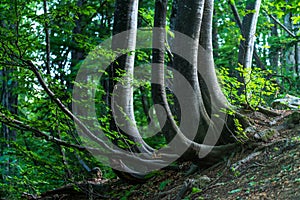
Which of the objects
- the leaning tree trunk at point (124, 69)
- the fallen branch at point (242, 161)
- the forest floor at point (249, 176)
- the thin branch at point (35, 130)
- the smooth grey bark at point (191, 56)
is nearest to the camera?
the forest floor at point (249, 176)

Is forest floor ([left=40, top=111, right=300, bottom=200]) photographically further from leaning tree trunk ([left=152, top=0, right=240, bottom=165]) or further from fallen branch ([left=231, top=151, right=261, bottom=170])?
leaning tree trunk ([left=152, top=0, right=240, bottom=165])

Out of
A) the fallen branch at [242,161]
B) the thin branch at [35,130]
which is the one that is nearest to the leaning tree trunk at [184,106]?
the fallen branch at [242,161]

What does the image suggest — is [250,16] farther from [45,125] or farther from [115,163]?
[45,125]

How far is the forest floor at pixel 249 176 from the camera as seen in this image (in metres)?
4.15

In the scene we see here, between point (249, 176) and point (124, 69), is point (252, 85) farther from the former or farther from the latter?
point (124, 69)

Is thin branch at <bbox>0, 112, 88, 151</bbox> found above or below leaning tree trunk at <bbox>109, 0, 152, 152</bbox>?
below

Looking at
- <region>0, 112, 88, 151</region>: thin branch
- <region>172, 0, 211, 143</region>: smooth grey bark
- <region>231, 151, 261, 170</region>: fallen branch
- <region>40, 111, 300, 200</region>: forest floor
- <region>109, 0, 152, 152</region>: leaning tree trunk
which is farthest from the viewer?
<region>109, 0, 152, 152</region>: leaning tree trunk

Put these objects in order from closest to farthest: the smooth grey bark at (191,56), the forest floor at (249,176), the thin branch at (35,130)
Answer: the forest floor at (249,176) → the smooth grey bark at (191,56) → the thin branch at (35,130)

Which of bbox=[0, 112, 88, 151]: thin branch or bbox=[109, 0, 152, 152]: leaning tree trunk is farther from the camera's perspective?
bbox=[109, 0, 152, 152]: leaning tree trunk

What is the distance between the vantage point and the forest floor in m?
4.15

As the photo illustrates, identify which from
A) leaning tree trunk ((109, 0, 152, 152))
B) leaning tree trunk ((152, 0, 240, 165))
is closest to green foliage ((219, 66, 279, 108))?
leaning tree trunk ((152, 0, 240, 165))

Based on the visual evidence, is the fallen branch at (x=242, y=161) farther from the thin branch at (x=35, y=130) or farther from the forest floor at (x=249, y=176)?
the thin branch at (x=35, y=130)

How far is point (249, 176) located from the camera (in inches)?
187

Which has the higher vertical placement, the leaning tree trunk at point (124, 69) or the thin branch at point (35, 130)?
the leaning tree trunk at point (124, 69)
